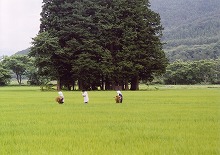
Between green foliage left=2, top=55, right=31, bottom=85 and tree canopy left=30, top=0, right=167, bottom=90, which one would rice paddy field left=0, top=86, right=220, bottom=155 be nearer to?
tree canopy left=30, top=0, right=167, bottom=90

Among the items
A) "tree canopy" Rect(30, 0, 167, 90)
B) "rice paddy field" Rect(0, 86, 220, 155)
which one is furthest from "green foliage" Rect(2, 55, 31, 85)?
"rice paddy field" Rect(0, 86, 220, 155)

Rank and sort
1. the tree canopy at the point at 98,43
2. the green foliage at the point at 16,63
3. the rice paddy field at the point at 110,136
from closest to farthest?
the rice paddy field at the point at 110,136 < the tree canopy at the point at 98,43 < the green foliage at the point at 16,63

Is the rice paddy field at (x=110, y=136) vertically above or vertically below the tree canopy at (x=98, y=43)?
below

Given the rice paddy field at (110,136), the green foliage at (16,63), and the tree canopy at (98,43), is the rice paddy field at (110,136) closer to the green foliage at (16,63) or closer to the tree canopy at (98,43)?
the tree canopy at (98,43)

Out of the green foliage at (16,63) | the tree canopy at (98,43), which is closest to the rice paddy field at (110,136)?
the tree canopy at (98,43)

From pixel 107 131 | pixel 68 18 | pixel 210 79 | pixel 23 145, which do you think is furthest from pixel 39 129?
pixel 210 79

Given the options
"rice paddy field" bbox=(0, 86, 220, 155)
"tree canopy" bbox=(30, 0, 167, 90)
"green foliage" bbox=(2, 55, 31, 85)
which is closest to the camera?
"rice paddy field" bbox=(0, 86, 220, 155)

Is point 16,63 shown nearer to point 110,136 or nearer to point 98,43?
point 98,43

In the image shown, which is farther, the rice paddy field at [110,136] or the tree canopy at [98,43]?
the tree canopy at [98,43]

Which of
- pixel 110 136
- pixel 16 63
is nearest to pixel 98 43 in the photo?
pixel 110 136

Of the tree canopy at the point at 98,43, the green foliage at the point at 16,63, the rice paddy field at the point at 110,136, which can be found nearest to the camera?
the rice paddy field at the point at 110,136

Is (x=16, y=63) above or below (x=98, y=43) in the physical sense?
above

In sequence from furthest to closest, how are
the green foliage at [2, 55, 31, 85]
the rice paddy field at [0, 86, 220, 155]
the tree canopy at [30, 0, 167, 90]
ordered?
1. the green foliage at [2, 55, 31, 85]
2. the tree canopy at [30, 0, 167, 90]
3. the rice paddy field at [0, 86, 220, 155]

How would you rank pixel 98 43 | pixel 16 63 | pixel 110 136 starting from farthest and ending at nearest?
pixel 16 63
pixel 98 43
pixel 110 136
